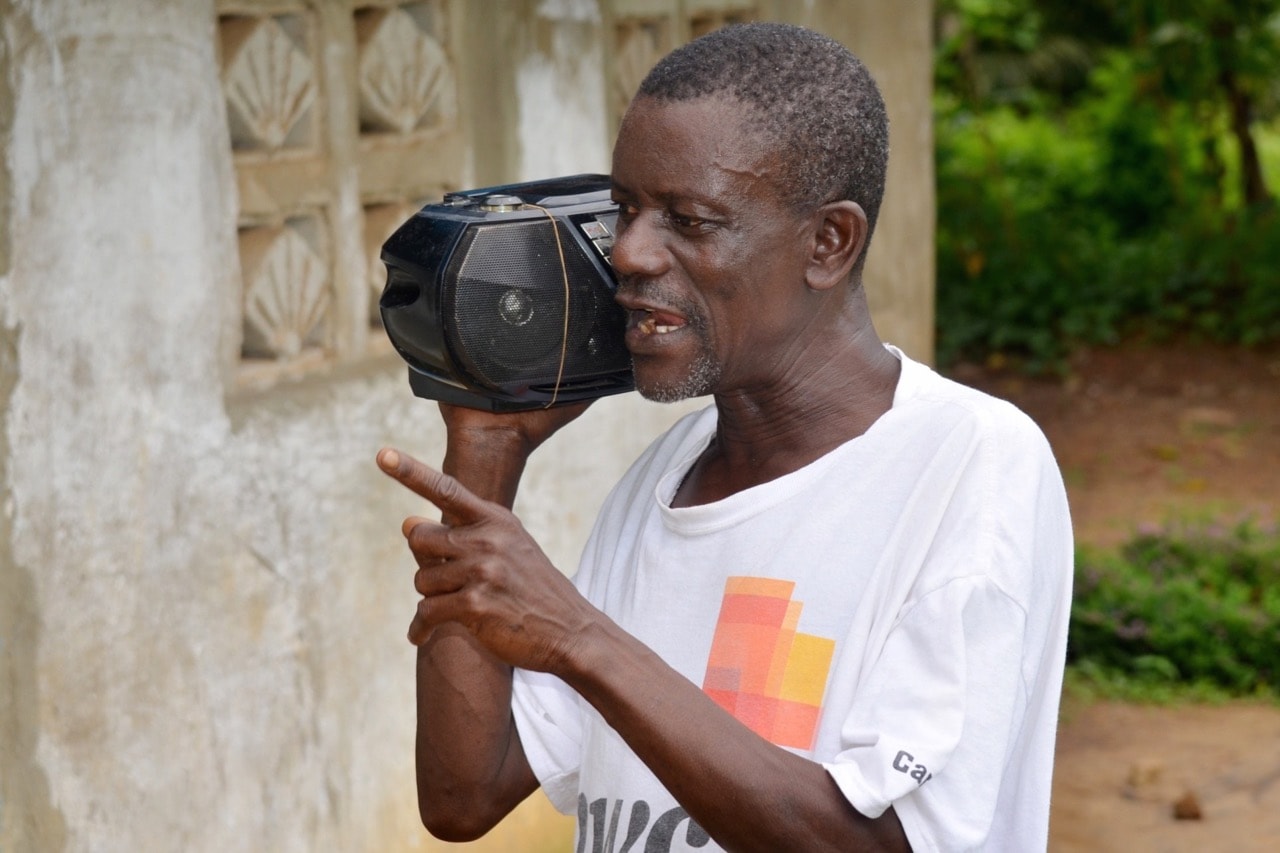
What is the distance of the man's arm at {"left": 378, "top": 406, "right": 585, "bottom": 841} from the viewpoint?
68.4 inches

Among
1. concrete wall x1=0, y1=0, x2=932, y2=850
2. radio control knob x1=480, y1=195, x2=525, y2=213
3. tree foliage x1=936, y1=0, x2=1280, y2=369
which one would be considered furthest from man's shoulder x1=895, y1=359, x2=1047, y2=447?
tree foliage x1=936, y1=0, x2=1280, y2=369

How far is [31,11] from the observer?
8.12 ft

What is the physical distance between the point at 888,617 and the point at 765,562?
16 cm

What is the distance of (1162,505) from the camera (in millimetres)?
7270

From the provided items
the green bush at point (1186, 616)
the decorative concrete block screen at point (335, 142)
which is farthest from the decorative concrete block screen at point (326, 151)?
the green bush at point (1186, 616)

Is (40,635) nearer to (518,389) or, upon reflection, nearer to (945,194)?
(518,389)

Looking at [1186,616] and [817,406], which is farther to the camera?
[1186,616]

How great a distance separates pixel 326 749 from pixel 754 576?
1810 millimetres

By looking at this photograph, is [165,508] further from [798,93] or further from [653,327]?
[798,93]

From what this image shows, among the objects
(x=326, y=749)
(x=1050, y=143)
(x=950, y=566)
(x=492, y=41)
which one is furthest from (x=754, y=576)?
(x=1050, y=143)

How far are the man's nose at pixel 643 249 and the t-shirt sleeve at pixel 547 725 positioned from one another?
1.64 feet

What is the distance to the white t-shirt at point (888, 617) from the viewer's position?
1.39 meters

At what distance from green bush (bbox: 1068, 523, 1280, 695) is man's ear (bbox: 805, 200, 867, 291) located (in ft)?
13.7

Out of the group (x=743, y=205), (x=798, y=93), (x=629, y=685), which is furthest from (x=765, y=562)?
(x=798, y=93)
